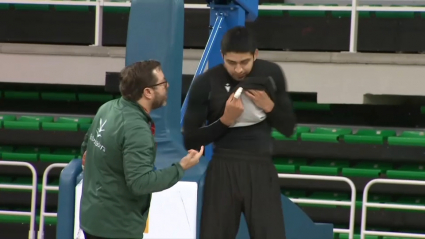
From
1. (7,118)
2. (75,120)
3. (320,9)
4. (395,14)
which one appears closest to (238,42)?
(320,9)

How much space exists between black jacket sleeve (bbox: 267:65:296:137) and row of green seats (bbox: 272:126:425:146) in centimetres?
474

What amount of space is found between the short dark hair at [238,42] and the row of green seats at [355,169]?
4.97m

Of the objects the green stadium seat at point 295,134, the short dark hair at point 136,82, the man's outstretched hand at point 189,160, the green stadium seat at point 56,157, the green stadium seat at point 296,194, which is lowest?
the green stadium seat at point 296,194

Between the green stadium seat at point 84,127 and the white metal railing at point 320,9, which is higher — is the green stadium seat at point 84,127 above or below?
below

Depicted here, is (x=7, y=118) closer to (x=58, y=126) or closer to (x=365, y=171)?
(x=58, y=126)

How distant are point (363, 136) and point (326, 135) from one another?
401 millimetres

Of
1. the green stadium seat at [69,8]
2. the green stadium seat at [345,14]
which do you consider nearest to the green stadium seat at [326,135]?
the green stadium seat at [345,14]

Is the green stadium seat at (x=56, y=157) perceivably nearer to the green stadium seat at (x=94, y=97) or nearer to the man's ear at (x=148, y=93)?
the green stadium seat at (x=94, y=97)

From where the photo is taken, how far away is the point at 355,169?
9070mm

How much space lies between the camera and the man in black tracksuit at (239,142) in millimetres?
4332

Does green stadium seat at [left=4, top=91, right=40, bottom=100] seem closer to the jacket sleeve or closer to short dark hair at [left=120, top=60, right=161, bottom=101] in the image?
short dark hair at [left=120, top=60, right=161, bottom=101]

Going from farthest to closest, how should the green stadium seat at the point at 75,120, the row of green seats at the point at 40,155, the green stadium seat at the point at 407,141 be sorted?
the green stadium seat at the point at 75,120, the row of green seats at the point at 40,155, the green stadium seat at the point at 407,141

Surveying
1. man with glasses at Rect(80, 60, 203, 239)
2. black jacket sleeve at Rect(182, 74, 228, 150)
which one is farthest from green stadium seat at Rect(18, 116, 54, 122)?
man with glasses at Rect(80, 60, 203, 239)

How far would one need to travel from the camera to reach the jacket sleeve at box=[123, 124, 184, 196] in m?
3.58
